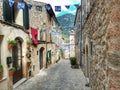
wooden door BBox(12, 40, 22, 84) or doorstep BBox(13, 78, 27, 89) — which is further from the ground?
wooden door BBox(12, 40, 22, 84)

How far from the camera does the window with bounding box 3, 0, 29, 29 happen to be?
778 cm

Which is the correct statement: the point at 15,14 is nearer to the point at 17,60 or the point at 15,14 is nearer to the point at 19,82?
the point at 17,60

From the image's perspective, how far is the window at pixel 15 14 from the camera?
306 inches

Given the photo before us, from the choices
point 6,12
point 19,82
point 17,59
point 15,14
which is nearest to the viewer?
point 6,12

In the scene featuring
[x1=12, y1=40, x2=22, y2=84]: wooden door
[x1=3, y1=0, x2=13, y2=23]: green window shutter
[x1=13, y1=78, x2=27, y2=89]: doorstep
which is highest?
[x1=3, y1=0, x2=13, y2=23]: green window shutter

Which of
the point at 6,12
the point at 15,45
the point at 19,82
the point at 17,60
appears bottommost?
the point at 19,82

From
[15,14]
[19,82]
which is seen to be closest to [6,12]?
[15,14]

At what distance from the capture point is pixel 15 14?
9.80 meters

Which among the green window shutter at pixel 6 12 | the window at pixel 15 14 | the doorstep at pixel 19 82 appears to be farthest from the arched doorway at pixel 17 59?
the green window shutter at pixel 6 12

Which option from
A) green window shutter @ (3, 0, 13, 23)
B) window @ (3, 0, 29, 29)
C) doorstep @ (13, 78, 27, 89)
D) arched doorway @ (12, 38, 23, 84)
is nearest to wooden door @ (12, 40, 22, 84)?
arched doorway @ (12, 38, 23, 84)

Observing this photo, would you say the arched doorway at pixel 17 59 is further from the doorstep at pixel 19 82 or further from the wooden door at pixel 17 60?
the doorstep at pixel 19 82

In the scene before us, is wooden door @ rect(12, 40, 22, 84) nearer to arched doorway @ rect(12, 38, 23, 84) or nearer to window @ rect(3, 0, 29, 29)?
arched doorway @ rect(12, 38, 23, 84)

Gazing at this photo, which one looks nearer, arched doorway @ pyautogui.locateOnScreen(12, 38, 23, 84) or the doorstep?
the doorstep

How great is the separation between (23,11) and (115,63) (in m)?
8.34
